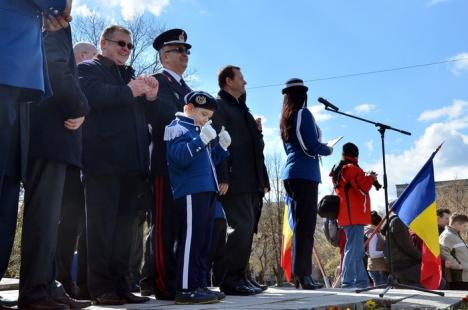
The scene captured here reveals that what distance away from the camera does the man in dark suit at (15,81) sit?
2.92 metres

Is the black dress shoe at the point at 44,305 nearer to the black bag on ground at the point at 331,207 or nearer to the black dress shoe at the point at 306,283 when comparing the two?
the black dress shoe at the point at 306,283

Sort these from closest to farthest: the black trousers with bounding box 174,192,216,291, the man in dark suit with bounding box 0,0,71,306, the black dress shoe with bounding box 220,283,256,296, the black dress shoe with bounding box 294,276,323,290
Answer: the man in dark suit with bounding box 0,0,71,306 < the black trousers with bounding box 174,192,216,291 < the black dress shoe with bounding box 220,283,256,296 < the black dress shoe with bounding box 294,276,323,290

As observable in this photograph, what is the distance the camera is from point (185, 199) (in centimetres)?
410

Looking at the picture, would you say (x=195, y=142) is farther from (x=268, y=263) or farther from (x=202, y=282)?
(x=268, y=263)

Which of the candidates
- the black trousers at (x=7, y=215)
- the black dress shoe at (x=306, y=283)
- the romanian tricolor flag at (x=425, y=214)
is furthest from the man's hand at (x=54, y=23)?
the romanian tricolor flag at (x=425, y=214)

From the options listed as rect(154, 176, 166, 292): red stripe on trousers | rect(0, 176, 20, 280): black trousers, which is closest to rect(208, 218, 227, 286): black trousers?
rect(154, 176, 166, 292): red stripe on trousers

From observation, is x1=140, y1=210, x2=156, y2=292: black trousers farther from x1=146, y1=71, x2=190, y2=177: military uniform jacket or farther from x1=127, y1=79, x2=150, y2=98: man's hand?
x1=127, y1=79, x2=150, y2=98: man's hand

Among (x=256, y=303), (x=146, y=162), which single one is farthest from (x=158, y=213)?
(x=256, y=303)

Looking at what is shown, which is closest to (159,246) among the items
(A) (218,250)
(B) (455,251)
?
(A) (218,250)

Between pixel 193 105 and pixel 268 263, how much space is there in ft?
121

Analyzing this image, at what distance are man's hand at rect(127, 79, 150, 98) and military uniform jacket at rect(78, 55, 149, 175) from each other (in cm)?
4

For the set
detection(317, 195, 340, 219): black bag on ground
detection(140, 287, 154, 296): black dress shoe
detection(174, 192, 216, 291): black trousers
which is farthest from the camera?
detection(317, 195, 340, 219): black bag on ground

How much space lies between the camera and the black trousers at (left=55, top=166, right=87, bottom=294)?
447cm

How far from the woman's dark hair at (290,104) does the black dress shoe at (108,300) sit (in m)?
2.74
